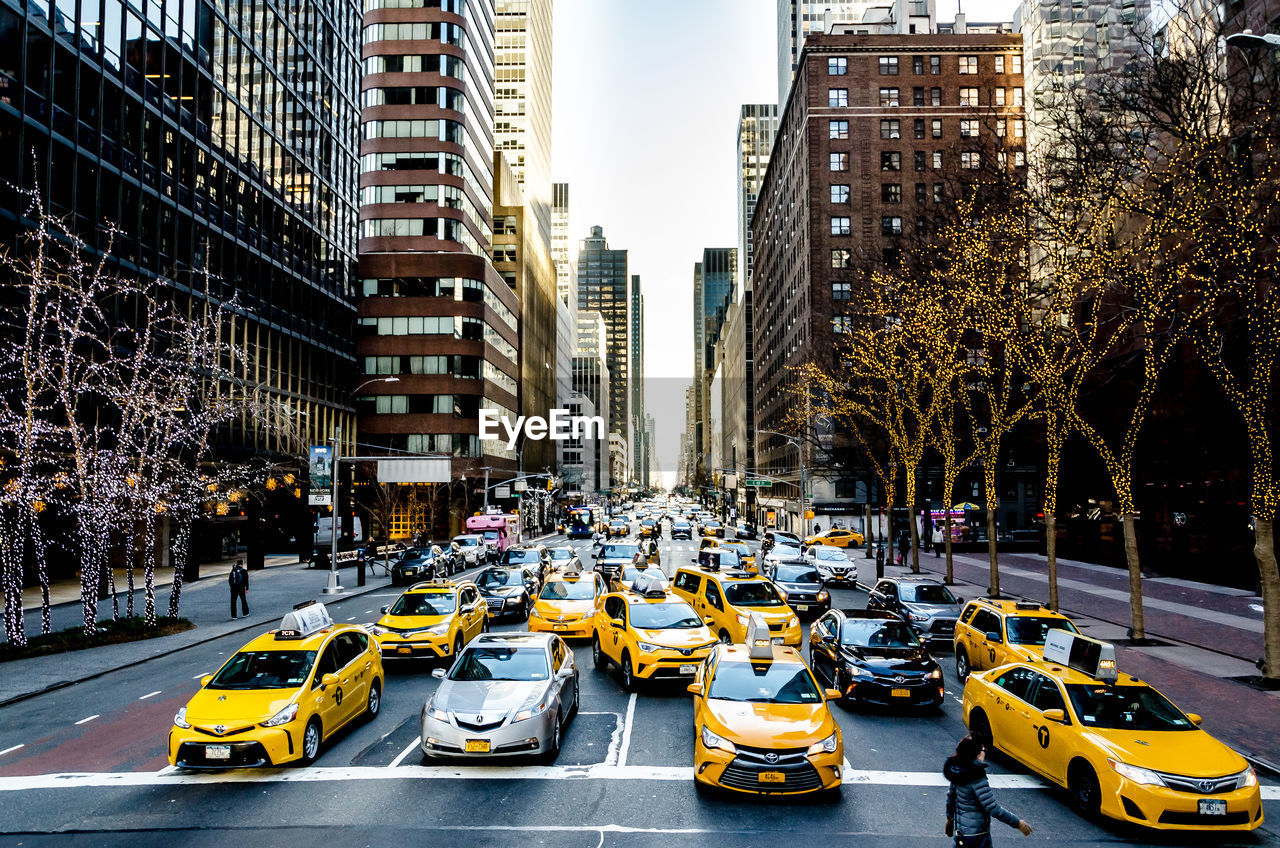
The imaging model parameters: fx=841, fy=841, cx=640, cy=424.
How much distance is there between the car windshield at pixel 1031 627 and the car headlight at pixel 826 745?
23.1ft

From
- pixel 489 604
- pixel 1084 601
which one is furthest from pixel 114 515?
pixel 1084 601

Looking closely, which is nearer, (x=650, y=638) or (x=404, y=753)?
(x=404, y=753)

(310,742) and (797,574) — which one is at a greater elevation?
(310,742)

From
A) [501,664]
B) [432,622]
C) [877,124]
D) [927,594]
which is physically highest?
[877,124]

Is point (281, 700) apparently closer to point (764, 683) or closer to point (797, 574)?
point (764, 683)

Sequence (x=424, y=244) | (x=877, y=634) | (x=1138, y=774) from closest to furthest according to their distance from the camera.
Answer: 1. (x=1138, y=774)
2. (x=877, y=634)
3. (x=424, y=244)

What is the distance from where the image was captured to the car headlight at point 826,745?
9719 millimetres

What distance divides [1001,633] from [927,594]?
6.30m

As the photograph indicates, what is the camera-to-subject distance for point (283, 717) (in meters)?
10.8

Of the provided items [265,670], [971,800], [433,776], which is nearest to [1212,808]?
[971,800]

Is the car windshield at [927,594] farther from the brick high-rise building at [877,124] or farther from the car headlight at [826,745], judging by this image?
the brick high-rise building at [877,124]

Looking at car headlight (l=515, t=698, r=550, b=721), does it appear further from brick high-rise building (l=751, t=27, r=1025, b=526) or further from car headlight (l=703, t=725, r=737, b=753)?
brick high-rise building (l=751, t=27, r=1025, b=526)

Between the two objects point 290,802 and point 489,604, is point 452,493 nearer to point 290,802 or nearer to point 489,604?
point 489,604

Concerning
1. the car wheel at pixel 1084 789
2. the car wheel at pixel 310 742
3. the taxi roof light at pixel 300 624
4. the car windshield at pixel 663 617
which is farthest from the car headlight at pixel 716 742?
the taxi roof light at pixel 300 624
